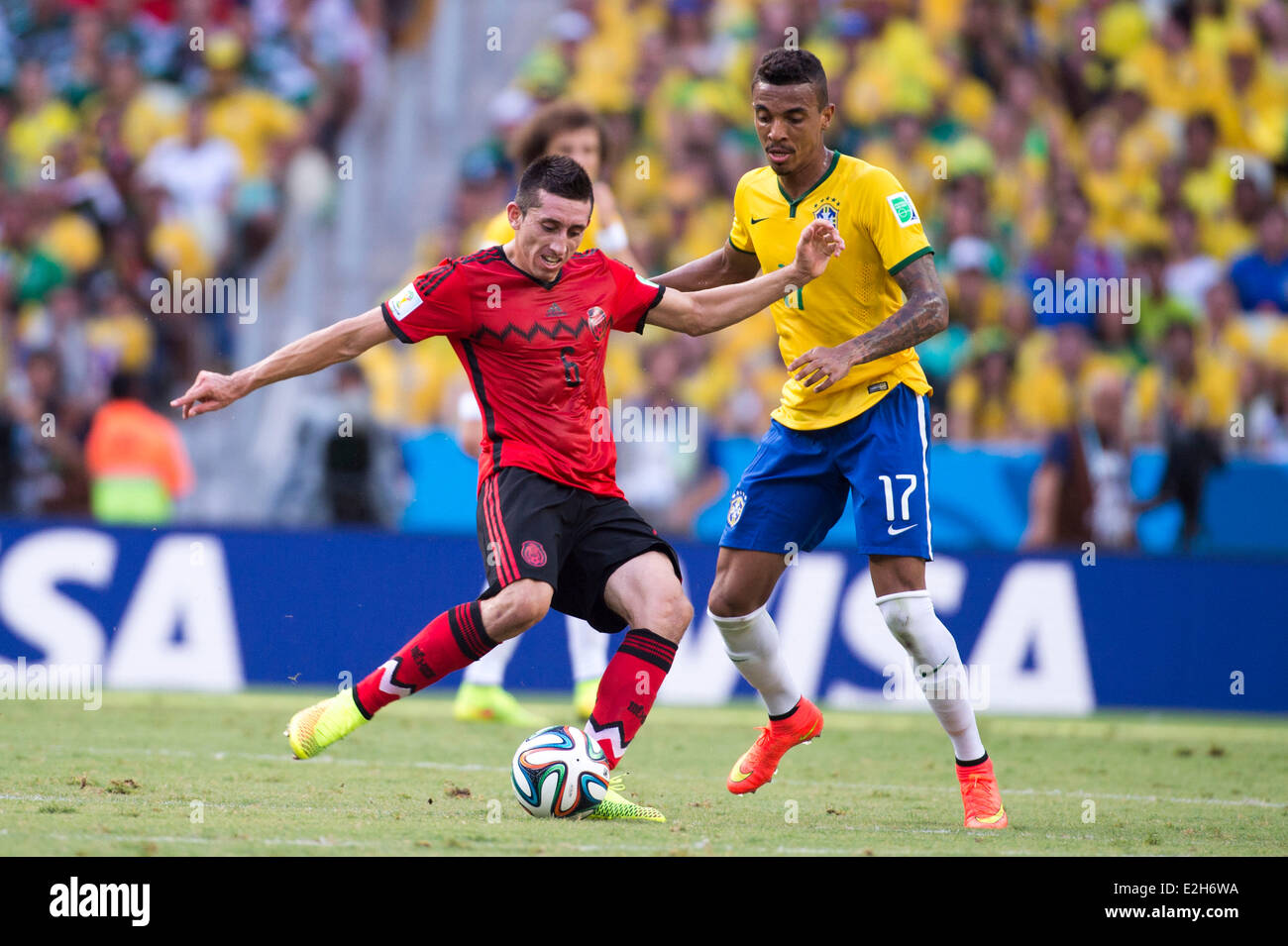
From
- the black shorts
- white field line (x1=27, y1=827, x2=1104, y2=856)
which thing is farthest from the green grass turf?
the black shorts

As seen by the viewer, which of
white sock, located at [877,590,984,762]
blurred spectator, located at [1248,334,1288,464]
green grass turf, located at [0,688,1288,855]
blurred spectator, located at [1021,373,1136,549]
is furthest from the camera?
blurred spectator, located at [1248,334,1288,464]

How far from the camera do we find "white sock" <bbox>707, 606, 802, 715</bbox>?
6.59 m

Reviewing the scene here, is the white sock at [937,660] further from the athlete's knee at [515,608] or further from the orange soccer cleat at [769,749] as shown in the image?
the athlete's knee at [515,608]

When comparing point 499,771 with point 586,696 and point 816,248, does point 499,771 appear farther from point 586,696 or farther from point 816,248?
point 816,248

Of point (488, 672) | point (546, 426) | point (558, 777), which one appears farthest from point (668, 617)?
point (488, 672)

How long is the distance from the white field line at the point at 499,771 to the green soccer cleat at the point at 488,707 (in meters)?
1.67

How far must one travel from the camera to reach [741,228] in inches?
265

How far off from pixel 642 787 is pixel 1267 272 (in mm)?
8459

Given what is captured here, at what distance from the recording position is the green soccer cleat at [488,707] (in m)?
9.25

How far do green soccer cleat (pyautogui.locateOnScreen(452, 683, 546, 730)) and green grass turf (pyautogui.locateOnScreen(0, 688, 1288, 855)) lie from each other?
0.52 feet

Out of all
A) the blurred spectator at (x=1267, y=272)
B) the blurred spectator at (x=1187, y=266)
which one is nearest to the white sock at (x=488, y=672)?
the blurred spectator at (x=1187, y=266)

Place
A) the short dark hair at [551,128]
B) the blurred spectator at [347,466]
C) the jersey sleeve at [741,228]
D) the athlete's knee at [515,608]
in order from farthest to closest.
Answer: the blurred spectator at [347,466], the short dark hair at [551,128], the jersey sleeve at [741,228], the athlete's knee at [515,608]

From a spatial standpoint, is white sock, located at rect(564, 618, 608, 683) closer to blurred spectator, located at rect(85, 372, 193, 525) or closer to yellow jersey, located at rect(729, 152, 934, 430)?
yellow jersey, located at rect(729, 152, 934, 430)

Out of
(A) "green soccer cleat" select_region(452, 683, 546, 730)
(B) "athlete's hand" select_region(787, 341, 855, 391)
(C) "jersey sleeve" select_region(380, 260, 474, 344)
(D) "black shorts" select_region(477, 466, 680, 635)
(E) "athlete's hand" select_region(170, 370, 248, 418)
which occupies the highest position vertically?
(C) "jersey sleeve" select_region(380, 260, 474, 344)
